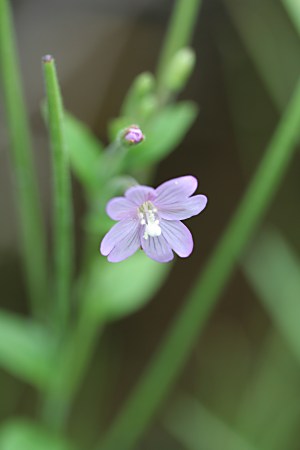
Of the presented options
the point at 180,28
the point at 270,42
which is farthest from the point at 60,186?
the point at 270,42

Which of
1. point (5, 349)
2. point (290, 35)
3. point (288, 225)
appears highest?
point (290, 35)

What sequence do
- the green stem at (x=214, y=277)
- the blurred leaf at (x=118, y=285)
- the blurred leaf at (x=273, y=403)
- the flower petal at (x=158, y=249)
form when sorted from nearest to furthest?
the flower petal at (x=158, y=249), the green stem at (x=214, y=277), the blurred leaf at (x=118, y=285), the blurred leaf at (x=273, y=403)

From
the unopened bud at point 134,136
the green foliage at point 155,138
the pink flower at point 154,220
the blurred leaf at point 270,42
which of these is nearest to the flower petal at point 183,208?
the pink flower at point 154,220

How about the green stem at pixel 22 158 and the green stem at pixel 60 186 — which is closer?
the green stem at pixel 60 186

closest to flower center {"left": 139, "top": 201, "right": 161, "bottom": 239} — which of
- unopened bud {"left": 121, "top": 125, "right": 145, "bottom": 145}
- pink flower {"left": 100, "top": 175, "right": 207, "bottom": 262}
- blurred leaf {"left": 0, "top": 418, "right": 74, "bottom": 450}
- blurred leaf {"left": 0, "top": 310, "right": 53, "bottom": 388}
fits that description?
pink flower {"left": 100, "top": 175, "right": 207, "bottom": 262}

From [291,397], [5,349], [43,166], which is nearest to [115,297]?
[5,349]

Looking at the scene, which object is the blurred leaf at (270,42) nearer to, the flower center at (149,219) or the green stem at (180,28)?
the green stem at (180,28)

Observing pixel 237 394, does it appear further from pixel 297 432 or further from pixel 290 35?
pixel 290 35
